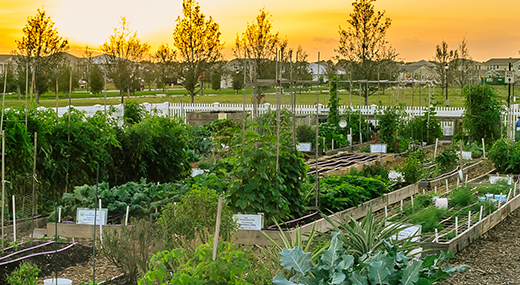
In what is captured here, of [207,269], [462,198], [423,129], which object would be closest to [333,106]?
[423,129]

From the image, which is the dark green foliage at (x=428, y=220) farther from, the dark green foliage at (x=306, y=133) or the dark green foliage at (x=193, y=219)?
the dark green foliage at (x=306, y=133)

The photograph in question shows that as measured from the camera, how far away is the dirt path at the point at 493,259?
17.6 feet

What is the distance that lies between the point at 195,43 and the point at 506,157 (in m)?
17.7

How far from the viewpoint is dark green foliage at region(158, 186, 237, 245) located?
5.02m

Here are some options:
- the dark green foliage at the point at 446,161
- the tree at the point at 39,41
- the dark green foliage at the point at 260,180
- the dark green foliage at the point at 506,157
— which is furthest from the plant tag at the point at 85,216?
the tree at the point at 39,41

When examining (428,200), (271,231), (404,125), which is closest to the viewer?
(271,231)

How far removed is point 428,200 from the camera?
25.1 ft

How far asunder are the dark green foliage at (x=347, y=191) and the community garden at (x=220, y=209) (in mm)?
20

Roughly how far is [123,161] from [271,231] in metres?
3.37

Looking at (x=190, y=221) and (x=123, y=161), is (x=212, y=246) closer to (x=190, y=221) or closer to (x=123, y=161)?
(x=190, y=221)

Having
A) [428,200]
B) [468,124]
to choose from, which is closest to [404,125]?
[468,124]

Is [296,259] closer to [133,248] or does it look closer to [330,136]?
[133,248]

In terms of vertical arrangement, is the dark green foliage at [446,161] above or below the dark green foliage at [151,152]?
below

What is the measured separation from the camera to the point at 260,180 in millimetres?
6426
